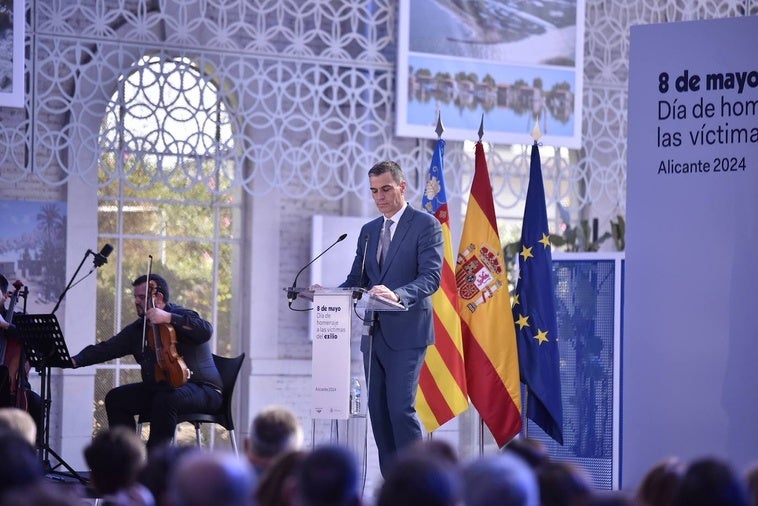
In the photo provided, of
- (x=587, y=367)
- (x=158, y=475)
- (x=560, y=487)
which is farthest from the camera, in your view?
(x=587, y=367)

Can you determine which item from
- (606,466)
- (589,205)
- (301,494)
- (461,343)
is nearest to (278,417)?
(301,494)

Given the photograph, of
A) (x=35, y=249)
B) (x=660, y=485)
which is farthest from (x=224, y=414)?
(x=660, y=485)

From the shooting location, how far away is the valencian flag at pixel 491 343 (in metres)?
6.91

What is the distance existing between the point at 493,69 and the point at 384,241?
340 cm

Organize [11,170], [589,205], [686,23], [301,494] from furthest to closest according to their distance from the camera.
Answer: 1. [589,205]
2. [11,170]
3. [686,23]
4. [301,494]

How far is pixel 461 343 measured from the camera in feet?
22.8

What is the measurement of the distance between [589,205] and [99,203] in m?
3.82

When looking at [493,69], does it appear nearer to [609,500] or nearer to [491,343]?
[491,343]

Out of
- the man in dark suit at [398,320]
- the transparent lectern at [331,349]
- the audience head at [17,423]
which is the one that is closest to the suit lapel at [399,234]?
the man in dark suit at [398,320]

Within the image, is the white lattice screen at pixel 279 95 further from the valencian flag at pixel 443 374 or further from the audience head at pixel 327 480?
the audience head at pixel 327 480

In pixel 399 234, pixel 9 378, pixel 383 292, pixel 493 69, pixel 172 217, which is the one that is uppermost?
pixel 493 69

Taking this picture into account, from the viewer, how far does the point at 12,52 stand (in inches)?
293

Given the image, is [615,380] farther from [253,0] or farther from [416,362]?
[253,0]

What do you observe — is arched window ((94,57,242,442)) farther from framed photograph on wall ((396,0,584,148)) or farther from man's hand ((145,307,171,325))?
man's hand ((145,307,171,325))
